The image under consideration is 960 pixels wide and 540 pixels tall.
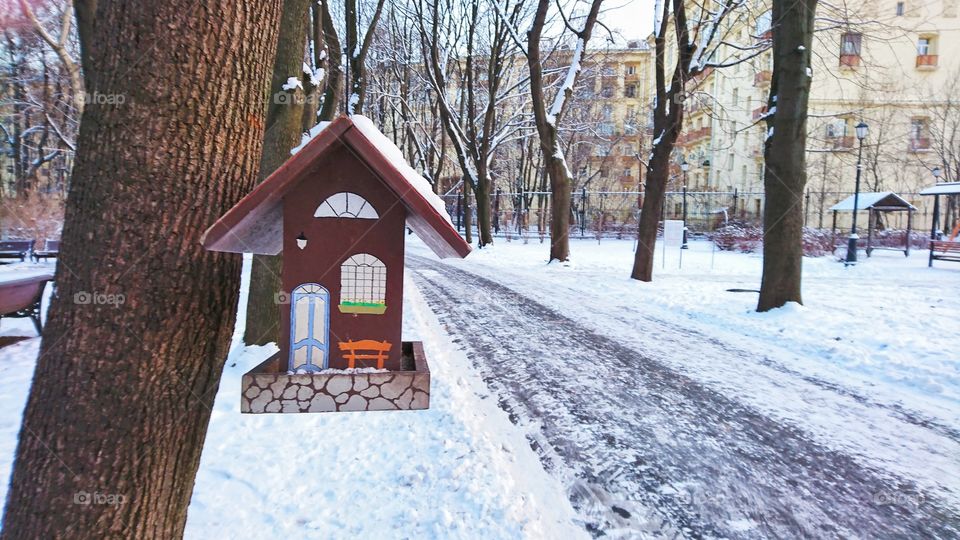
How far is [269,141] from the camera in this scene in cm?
557

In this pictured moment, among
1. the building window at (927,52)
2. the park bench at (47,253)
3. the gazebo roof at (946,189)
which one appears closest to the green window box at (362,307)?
the park bench at (47,253)

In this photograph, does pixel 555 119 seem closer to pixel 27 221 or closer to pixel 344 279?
pixel 344 279

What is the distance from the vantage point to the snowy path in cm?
295

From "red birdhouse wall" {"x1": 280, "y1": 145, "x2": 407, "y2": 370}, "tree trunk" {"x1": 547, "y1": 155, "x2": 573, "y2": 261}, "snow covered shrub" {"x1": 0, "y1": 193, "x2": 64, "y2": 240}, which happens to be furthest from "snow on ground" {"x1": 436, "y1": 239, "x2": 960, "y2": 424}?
"snow covered shrub" {"x1": 0, "y1": 193, "x2": 64, "y2": 240}

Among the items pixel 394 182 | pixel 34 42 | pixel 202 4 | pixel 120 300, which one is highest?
pixel 34 42

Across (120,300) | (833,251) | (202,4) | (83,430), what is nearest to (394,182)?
(202,4)

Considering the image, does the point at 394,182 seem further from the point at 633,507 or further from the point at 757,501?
the point at 757,501

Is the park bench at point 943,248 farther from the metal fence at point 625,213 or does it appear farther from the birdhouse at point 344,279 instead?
the birdhouse at point 344,279

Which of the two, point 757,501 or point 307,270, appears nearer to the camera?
point 307,270

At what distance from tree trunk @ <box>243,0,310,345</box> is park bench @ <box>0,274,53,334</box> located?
3.16m

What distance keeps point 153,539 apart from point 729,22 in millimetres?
15504

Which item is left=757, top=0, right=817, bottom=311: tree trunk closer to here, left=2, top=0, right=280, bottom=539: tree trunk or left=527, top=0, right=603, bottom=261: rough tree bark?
left=527, top=0, right=603, bottom=261: rough tree bark

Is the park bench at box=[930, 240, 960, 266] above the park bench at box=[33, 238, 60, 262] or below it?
above

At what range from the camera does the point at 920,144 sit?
3356cm
